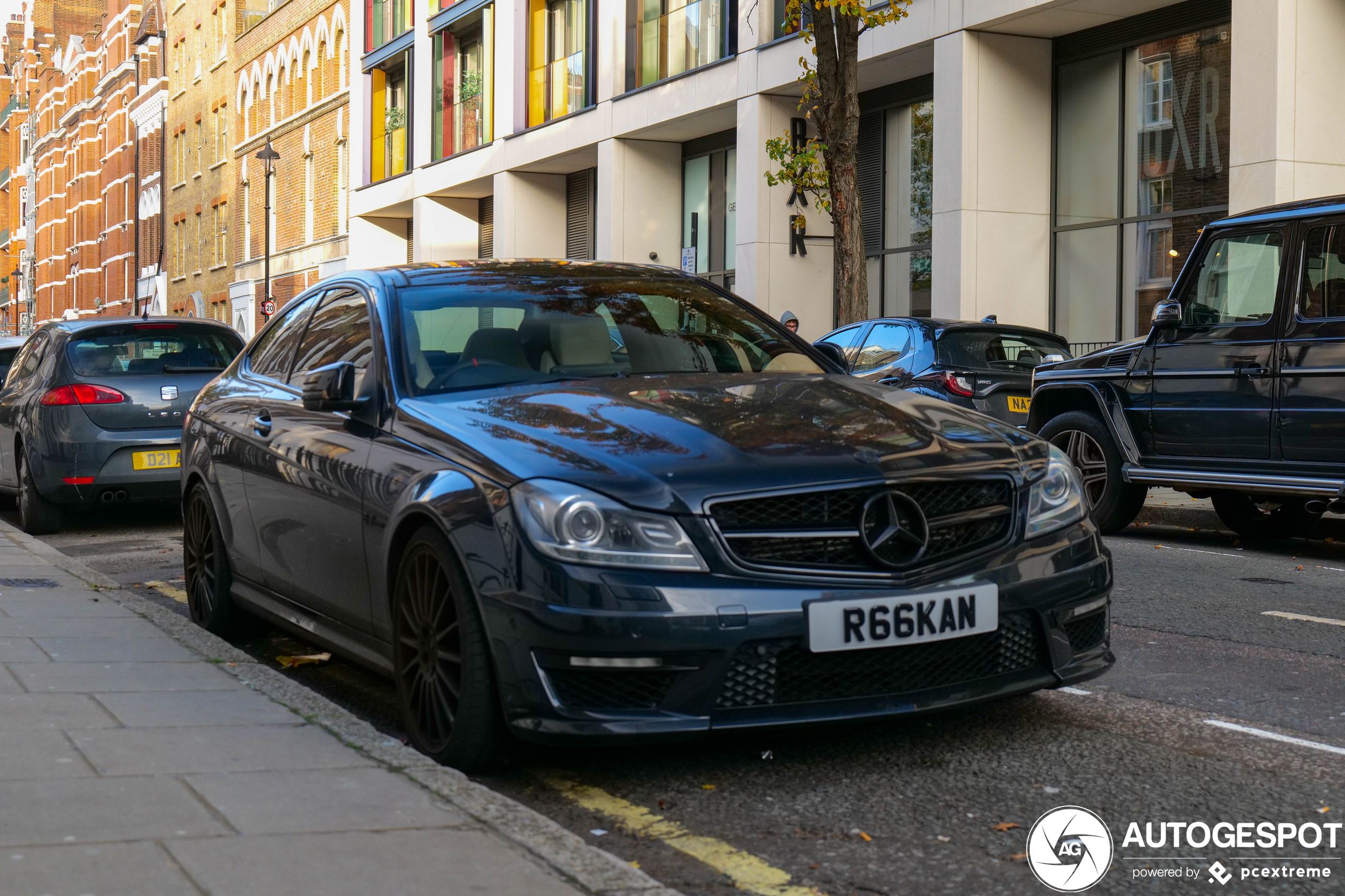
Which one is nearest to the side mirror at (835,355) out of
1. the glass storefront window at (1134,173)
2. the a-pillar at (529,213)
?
the glass storefront window at (1134,173)

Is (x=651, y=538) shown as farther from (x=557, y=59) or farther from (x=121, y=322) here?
(x=557, y=59)

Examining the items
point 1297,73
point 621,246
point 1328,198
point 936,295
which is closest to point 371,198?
point 621,246

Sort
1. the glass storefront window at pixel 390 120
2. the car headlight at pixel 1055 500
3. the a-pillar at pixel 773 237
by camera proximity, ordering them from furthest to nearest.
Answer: the glass storefront window at pixel 390 120, the a-pillar at pixel 773 237, the car headlight at pixel 1055 500

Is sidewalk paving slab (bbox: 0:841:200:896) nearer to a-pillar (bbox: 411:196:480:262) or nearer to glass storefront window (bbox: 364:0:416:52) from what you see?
a-pillar (bbox: 411:196:480:262)

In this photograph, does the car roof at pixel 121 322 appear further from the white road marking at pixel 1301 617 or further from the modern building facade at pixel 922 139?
the modern building facade at pixel 922 139

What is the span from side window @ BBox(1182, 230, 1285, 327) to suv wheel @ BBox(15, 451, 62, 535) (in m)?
8.11

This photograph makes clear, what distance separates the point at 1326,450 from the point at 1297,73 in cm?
819

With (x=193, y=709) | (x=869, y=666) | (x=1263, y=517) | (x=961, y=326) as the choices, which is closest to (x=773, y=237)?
(x=961, y=326)

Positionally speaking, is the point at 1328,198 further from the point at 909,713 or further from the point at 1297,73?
the point at 1297,73

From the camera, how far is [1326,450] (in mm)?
8773

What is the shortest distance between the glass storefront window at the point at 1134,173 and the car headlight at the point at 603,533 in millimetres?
16070

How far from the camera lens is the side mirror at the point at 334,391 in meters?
5.09

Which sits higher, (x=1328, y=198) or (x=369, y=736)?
(x=1328, y=198)

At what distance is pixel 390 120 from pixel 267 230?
20.2 feet
